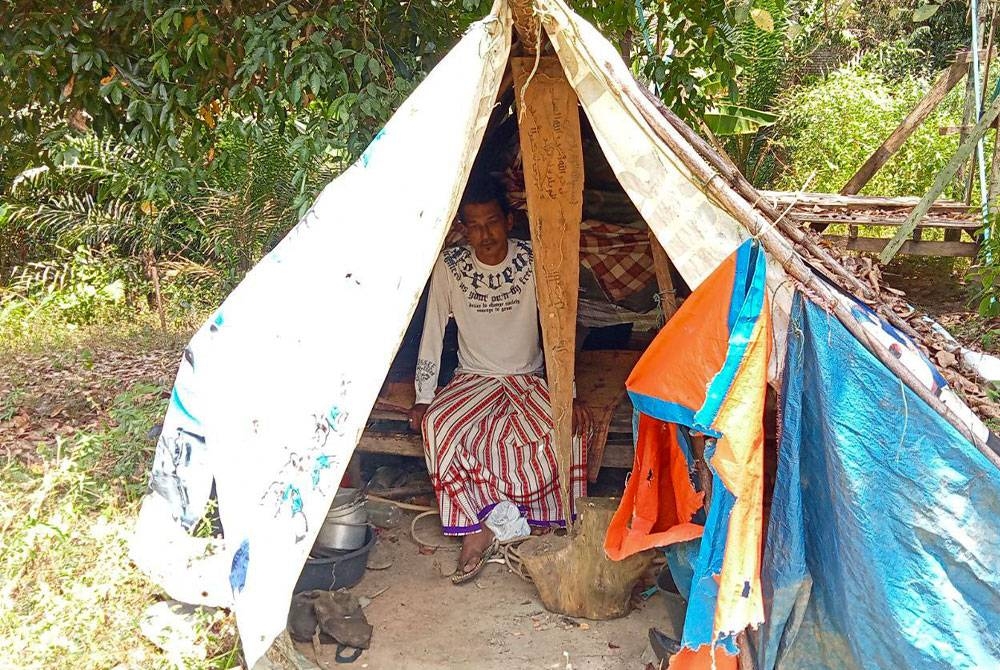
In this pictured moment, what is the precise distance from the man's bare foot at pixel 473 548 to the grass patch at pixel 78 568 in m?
1.20

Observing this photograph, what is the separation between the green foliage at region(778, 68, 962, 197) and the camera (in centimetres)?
923

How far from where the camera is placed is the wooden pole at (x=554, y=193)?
3.16m

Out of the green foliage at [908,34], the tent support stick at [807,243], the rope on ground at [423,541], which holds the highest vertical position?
the green foliage at [908,34]

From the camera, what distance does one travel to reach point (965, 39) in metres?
10.8

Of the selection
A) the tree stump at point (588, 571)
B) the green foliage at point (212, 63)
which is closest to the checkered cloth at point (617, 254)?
the green foliage at point (212, 63)

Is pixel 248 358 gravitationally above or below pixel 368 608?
above

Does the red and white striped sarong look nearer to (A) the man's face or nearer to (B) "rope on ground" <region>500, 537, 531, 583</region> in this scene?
(B) "rope on ground" <region>500, 537, 531, 583</region>

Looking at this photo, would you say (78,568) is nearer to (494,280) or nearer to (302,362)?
(302,362)

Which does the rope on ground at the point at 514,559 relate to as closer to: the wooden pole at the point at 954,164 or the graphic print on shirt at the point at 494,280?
the graphic print on shirt at the point at 494,280

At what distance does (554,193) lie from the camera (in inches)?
131

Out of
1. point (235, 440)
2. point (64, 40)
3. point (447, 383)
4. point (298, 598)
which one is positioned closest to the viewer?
point (235, 440)

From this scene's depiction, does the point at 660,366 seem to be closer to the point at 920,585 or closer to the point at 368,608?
the point at 920,585

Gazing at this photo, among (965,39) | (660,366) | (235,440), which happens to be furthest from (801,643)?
(965,39)

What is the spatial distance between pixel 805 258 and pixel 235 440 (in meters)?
1.79
